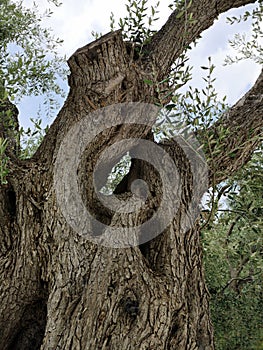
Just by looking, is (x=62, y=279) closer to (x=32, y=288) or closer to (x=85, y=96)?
(x=32, y=288)

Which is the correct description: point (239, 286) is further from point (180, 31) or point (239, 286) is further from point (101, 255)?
point (180, 31)

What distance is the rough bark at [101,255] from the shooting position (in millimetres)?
4336

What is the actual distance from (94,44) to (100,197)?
5.22 feet

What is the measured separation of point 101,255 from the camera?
15.1 feet

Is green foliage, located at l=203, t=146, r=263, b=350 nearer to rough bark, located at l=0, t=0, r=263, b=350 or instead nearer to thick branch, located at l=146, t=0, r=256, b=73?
rough bark, located at l=0, t=0, r=263, b=350

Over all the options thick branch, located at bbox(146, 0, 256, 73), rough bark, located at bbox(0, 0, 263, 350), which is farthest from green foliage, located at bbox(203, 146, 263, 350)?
thick branch, located at bbox(146, 0, 256, 73)

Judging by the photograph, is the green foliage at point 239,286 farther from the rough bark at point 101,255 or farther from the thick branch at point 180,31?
the thick branch at point 180,31

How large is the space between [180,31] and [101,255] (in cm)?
293

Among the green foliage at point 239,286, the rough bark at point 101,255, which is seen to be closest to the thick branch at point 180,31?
the rough bark at point 101,255

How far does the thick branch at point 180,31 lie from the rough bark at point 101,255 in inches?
0.9

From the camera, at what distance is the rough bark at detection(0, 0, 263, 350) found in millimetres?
4336

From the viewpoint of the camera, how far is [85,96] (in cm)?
533

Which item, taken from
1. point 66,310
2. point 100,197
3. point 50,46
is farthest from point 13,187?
point 50,46

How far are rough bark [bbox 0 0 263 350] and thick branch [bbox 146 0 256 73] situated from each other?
0.08ft
